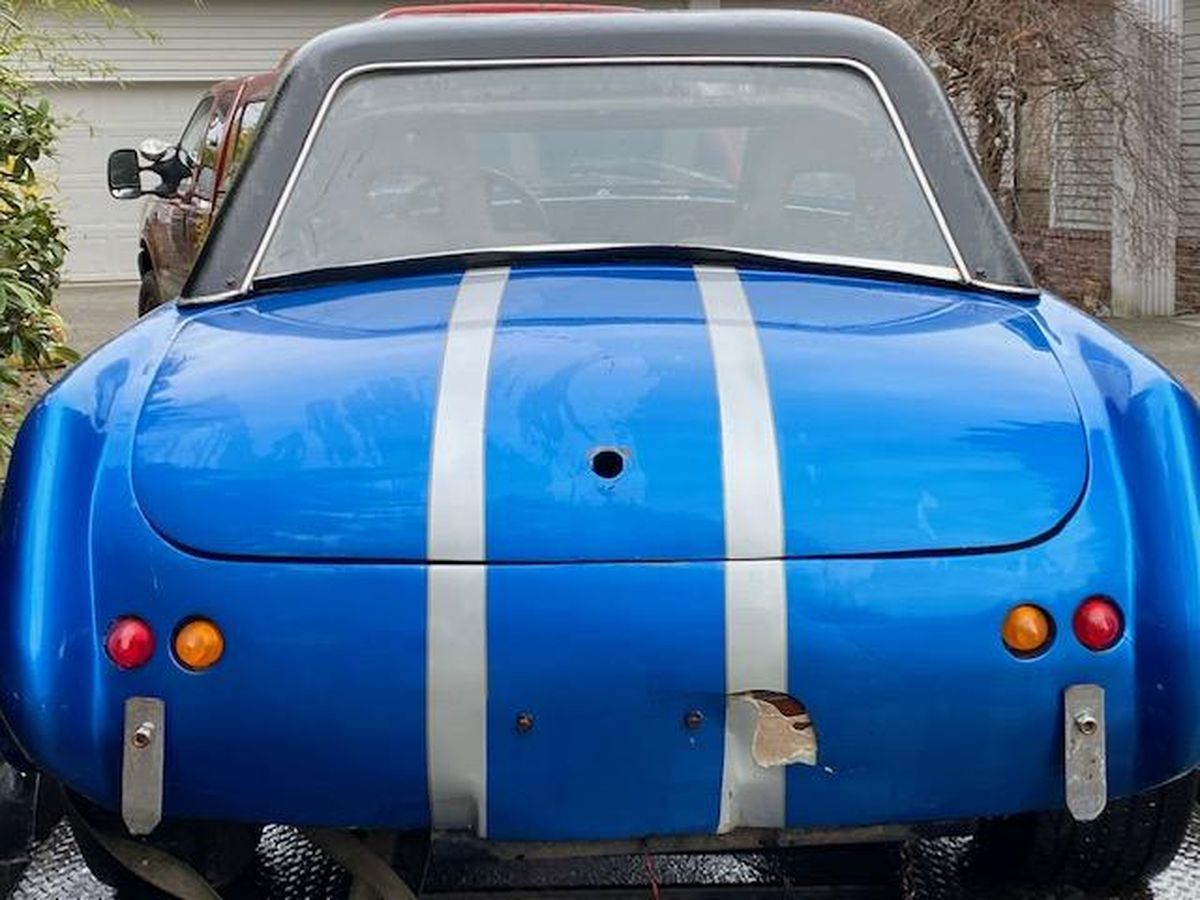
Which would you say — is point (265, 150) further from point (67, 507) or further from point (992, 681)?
point (992, 681)

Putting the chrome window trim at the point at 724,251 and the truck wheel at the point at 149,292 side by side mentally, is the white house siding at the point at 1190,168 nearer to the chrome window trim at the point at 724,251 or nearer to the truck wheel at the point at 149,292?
the truck wheel at the point at 149,292

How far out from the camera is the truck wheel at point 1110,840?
2406mm

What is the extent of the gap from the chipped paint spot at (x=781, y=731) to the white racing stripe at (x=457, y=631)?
1.13ft

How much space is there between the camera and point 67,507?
6.94ft

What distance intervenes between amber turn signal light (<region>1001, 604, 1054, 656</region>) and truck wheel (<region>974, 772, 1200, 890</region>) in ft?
1.56

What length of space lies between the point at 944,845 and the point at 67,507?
1.68 m

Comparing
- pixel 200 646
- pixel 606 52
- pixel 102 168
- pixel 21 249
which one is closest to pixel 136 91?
pixel 102 168

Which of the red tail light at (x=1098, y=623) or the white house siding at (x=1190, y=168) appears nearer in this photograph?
the red tail light at (x=1098, y=623)

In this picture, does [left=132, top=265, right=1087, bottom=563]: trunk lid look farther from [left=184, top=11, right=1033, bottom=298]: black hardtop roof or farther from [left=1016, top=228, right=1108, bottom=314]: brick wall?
[left=1016, top=228, right=1108, bottom=314]: brick wall

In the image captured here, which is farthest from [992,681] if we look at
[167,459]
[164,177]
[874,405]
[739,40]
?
[164,177]

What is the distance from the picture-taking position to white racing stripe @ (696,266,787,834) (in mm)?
1959

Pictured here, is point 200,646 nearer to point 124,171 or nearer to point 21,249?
point 21,249

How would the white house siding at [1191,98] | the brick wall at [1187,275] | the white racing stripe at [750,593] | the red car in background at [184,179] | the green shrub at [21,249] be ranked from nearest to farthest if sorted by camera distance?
the white racing stripe at [750,593]
the green shrub at [21,249]
the red car in background at [184,179]
the brick wall at [1187,275]
the white house siding at [1191,98]

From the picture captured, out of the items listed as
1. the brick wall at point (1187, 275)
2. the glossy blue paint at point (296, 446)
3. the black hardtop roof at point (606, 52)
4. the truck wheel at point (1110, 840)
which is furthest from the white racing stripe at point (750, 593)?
the brick wall at point (1187, 275)
